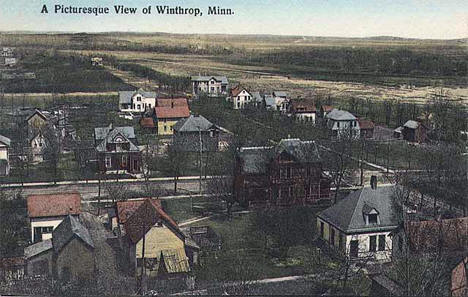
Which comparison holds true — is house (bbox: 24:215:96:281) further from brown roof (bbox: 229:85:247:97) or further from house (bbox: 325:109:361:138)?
house (bbox: 325:109:361:138)

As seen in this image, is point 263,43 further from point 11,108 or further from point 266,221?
point 11,108

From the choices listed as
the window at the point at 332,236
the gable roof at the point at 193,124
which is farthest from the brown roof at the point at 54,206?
the window at the point at 332,236

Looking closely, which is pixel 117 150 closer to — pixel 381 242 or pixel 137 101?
pixel 137 101

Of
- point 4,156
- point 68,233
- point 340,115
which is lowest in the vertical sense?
point 68,233

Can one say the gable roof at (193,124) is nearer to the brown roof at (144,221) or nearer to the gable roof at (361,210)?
the brown roof at (144,221)

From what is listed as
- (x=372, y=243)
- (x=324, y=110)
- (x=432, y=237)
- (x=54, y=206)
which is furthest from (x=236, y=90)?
(x=432, y=237)

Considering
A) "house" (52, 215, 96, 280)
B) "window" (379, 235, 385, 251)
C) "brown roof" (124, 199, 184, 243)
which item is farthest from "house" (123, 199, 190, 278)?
"window" (379, 235, 385, 251)
